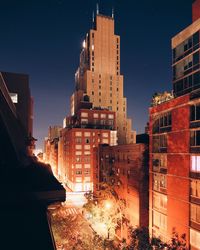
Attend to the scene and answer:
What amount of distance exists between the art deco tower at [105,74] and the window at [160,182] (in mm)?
107404

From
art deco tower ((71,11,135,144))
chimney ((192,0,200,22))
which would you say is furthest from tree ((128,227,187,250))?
art deco tower ((71,11,135,144))

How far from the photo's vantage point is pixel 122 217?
4300 centimetres

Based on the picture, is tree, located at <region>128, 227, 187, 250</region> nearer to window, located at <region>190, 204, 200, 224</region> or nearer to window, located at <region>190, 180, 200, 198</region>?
window, located at <region>190, 204, 200, 224</region>

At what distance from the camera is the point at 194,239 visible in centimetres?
2480

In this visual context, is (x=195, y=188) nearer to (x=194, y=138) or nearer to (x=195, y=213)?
(x=195, y=213)

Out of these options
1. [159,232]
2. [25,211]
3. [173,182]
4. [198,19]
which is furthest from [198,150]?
[25,211]

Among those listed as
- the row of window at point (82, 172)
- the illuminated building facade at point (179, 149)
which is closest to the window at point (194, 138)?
the illuminated building facade at point (179, 149)

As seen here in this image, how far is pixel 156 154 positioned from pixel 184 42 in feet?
50.9

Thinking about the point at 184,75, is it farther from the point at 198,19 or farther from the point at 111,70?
the point at 111,70

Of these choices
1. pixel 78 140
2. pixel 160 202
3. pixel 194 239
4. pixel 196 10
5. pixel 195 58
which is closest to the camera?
pixel 194 239

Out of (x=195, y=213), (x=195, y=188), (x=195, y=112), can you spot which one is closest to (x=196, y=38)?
(x=195, y=112)

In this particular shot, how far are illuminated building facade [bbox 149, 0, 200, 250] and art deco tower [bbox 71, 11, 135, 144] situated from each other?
10772 centimetres

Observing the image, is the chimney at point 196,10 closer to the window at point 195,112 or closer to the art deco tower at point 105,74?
the window at point 195,112

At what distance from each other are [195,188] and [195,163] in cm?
261
